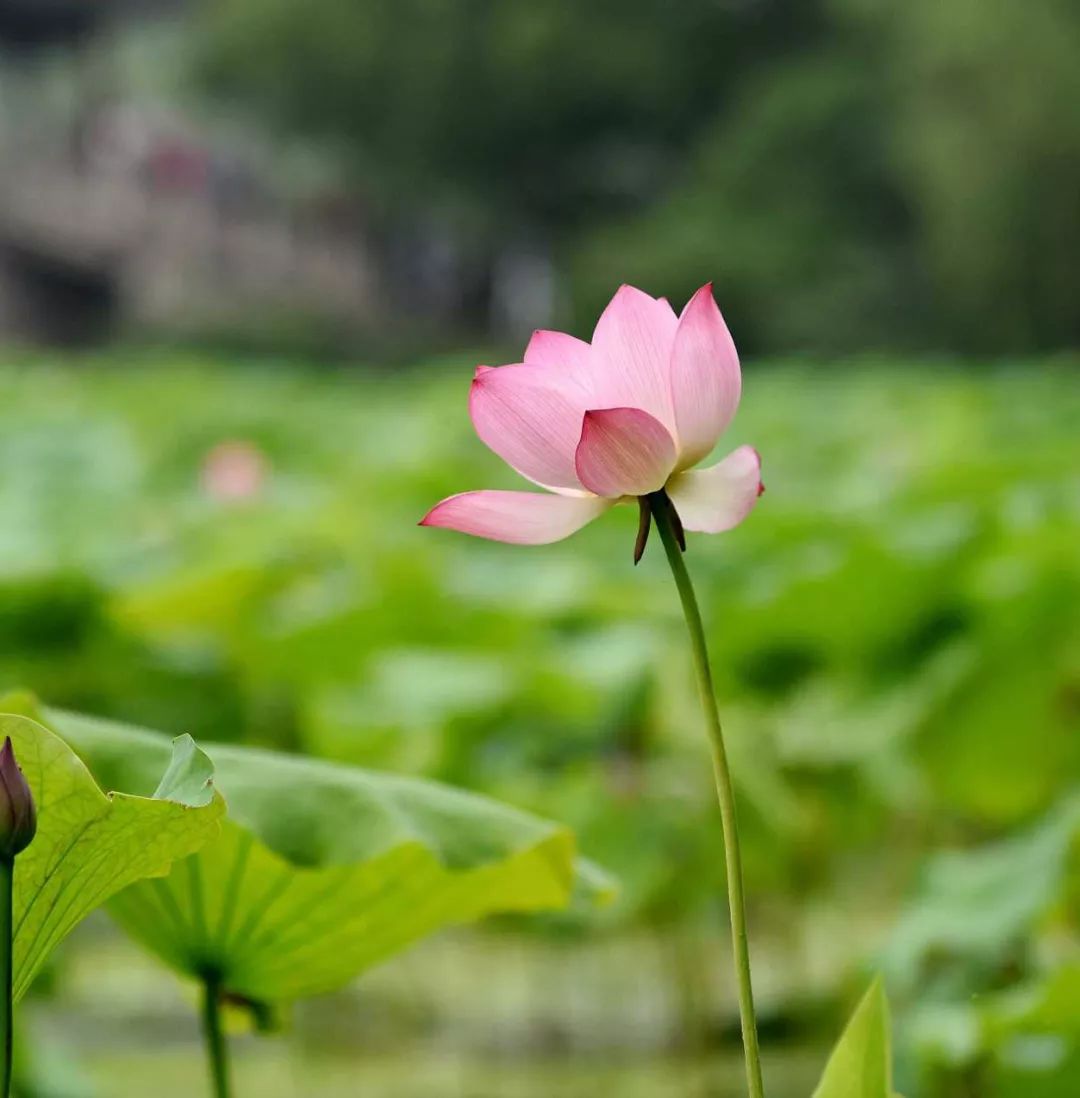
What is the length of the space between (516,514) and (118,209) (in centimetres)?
1371


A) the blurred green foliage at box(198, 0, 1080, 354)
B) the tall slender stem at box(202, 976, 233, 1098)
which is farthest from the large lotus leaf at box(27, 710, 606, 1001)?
the blurred green foliage at box(198, 0, 1080, 354)

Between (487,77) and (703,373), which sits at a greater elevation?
(487,77)

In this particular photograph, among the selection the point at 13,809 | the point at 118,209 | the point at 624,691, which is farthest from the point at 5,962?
the point at 118,209

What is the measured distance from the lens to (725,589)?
189cm

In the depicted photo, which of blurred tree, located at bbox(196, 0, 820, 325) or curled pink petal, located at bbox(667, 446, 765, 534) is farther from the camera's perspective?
blurred tree, located at bbox(196, 0, 820, 325)

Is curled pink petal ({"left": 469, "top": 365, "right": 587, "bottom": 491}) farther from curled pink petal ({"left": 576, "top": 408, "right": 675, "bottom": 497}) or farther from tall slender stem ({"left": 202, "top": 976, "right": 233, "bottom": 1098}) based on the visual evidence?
tall slender stem ({"left": 202, "top": 976, "right": 233, "bottom": 1098})

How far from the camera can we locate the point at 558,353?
1.34 feet

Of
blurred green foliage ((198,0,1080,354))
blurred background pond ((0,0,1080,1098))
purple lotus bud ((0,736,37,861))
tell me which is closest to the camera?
purple lotus bud ((0,736,37,861))

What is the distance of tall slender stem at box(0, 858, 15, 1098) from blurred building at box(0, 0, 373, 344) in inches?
526

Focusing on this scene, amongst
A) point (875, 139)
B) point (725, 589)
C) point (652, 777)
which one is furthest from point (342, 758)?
point (875, 139)

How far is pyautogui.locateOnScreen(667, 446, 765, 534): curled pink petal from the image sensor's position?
1.30 feet

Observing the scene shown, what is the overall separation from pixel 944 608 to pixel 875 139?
11796 millimetres

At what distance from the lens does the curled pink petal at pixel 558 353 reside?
1.33 feet

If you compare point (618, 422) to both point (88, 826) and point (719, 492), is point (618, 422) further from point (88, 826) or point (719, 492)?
point (88, 826)
